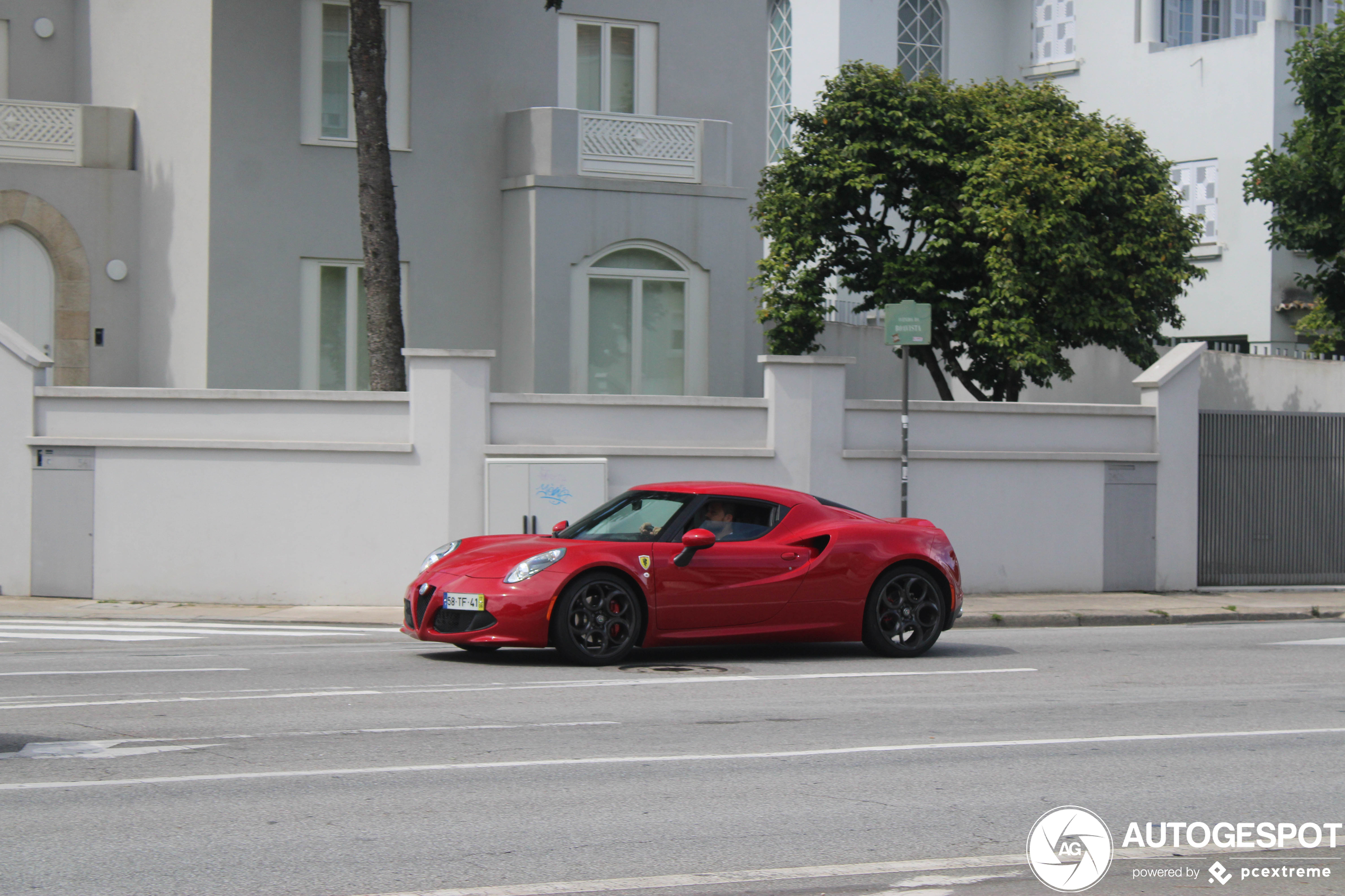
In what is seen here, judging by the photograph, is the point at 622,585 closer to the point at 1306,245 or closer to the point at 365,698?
the point at 365,698

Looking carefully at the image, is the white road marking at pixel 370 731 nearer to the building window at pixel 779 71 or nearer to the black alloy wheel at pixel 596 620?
the black alloy wheel at pixel 596 620

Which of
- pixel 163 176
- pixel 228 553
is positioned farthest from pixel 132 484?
pixel 163 176

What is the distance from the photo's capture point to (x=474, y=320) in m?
21.0

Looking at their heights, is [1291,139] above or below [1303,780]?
above

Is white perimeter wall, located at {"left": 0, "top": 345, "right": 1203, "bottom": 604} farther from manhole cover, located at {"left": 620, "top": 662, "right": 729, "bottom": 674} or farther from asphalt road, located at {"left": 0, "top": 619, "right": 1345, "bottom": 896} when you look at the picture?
manhole cover, located at {"left": 620, "top": 662, "right": 729, "bottom": 674}

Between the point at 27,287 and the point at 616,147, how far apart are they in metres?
8.39

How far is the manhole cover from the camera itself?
11188 mm

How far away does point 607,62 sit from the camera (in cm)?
2167

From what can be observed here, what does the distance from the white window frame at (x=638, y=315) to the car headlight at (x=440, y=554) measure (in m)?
8.29

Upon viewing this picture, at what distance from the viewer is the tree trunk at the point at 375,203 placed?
57.1 ft

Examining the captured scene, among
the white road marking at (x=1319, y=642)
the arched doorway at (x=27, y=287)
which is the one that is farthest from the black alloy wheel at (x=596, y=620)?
the arched doorway at (x=27, y=287)

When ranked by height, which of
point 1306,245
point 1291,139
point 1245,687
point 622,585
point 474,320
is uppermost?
point 1291,139

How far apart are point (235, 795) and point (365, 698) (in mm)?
2926

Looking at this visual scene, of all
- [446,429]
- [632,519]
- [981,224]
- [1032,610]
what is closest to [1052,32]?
[981,224]
